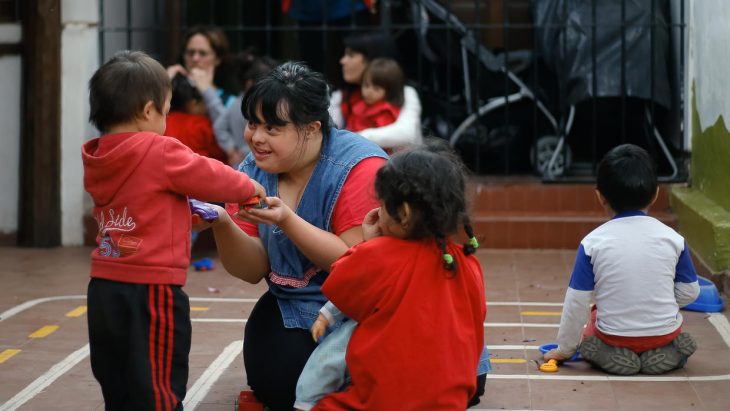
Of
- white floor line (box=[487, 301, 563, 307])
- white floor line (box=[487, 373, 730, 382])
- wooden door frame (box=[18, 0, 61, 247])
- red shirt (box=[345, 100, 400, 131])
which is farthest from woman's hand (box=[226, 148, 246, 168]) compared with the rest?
white floor line (box=[487, 373, 730, 382])

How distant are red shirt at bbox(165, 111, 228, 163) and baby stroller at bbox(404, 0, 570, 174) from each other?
170 centimetres

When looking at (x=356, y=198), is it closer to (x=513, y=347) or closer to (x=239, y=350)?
(x=239, y=350)

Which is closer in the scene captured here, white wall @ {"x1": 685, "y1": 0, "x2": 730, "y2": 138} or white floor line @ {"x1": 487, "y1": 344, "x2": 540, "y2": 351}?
white floor line @ {"x1": 487, "y1": 344, "x2": 540, "y2": 351}

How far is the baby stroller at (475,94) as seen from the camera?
8.96 metres

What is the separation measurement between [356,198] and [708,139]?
4.01m

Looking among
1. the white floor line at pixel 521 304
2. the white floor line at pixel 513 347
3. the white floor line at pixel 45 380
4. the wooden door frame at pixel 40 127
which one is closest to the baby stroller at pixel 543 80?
the white floor line at pixel 521 304

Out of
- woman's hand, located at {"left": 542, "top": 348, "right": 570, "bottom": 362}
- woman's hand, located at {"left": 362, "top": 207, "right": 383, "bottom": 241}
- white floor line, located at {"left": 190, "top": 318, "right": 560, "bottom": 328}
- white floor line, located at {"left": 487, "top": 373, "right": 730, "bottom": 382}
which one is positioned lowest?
white floor line, located at {"left": 487, "top": 373, "right": 730, "bottom": 382}

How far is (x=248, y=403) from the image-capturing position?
15.3 ft

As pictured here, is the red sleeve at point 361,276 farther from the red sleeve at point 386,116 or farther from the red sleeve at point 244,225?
the red sleeve at point 386,116

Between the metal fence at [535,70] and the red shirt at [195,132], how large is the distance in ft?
2.58

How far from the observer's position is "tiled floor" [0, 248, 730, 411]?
4832mm

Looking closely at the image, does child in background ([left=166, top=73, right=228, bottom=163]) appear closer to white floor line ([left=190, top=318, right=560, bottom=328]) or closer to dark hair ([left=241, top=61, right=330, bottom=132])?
white floor line ([left=190, top=318, right=560, bottom=328])

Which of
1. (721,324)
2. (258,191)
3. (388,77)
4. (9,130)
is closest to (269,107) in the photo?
(258,191)

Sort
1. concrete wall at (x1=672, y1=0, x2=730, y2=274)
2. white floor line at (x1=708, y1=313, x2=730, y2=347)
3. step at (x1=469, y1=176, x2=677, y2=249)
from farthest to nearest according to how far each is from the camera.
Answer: step at (x1=469, y1=176, x2=677, y2=249), concrete wall at (x1=672, y1=0, x2=730, y2=274), white floor line at (x1=708, y1=313, x2=730, y2=347)
